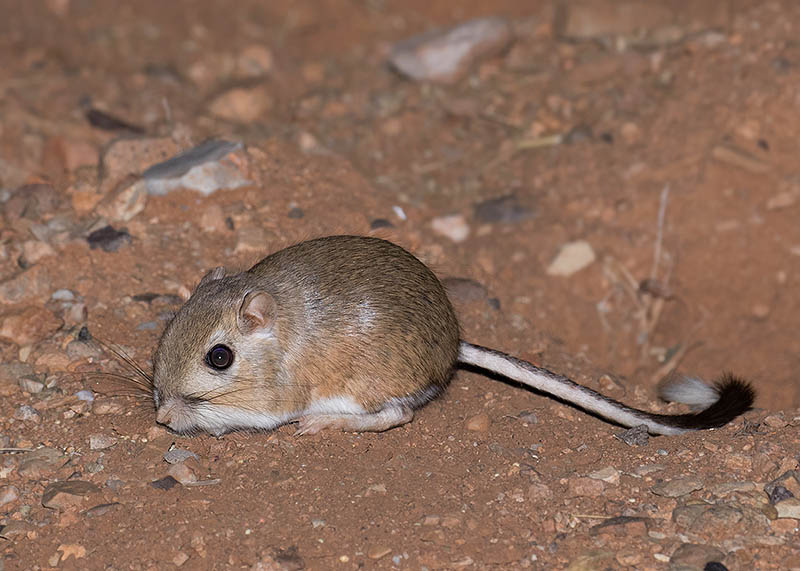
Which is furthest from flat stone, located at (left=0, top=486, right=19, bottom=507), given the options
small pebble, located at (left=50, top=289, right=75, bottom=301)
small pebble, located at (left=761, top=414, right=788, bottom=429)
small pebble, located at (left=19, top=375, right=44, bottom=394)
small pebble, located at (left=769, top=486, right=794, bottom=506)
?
small pebble, located at (left=761, top=414, right=788, bottom=429)

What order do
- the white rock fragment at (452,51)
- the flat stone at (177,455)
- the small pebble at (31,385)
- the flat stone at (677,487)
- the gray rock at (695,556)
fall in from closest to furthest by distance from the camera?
the gray rock at (695,556) → the flat stone at (677,487) → the flat stone at (177,455) → the small pebble at (31,385) → the white rock fragment at (452,51)

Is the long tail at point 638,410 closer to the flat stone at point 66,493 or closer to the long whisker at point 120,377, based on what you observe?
the long whisker at point 120,377

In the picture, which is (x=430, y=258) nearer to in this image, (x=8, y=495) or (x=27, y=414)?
(x=27, y=414)

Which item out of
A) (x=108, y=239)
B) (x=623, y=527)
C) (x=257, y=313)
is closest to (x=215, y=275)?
(x=257, y=313)

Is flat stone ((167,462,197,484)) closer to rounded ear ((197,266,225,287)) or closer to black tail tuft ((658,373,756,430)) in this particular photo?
rounded ear ((197,266,225,287))

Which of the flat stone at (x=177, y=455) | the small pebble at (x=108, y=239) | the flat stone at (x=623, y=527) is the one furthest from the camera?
the small pebble at (x=108, y=239)

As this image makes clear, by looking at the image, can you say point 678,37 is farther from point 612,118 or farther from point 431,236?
point 431,236

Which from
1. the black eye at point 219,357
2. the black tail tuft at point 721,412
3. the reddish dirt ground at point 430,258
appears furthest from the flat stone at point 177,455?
the black tail tuft at point 721,412
